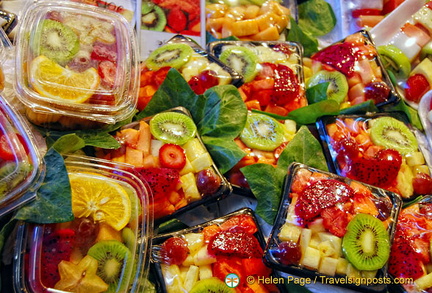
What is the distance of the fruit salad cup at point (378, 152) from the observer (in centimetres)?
222

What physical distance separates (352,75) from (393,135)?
473 mm

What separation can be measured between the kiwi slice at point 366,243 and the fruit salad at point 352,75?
3.14ft

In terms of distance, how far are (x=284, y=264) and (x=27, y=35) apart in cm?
155

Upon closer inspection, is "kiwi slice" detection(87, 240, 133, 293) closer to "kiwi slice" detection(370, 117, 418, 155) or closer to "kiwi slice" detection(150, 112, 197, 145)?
"kiwi slice" detection(150, 112, 197, 145)

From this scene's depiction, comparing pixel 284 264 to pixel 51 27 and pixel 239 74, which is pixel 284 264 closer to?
pixel 239 74

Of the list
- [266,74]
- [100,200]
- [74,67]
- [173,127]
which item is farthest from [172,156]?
[266,74]

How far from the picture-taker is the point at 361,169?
7.24 feet

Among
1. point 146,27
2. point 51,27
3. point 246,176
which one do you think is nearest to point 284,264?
Answer: point 246,176

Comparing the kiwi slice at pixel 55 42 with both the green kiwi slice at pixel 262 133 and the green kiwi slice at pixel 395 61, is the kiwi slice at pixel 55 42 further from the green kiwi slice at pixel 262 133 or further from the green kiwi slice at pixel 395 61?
the green kiwi slice at pixel 395 61

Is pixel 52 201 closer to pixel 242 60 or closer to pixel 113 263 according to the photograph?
pixel 113 263

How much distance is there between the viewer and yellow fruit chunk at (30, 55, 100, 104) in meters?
1.90

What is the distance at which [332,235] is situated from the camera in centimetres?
184

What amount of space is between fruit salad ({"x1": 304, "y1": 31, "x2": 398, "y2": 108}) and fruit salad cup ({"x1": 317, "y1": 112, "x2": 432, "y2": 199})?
0.19 m

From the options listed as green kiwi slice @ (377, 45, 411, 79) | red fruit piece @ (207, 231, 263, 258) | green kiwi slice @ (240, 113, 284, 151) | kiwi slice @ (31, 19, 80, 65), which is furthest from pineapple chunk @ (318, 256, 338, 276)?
green kiwi slice @ (377, 45, 411, 79)
